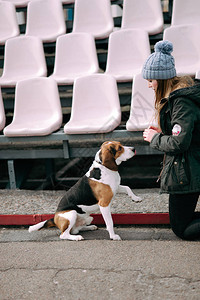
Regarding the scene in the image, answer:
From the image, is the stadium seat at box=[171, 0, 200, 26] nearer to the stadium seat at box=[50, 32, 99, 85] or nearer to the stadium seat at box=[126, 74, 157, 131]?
the stadium seat at box=[50, 32, 99, 85]

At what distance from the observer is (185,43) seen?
5430 mm

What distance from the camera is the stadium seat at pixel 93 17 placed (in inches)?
247

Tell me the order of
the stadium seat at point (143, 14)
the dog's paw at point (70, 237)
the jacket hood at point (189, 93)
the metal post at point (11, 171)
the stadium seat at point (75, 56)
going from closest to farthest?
the jacket hood at point (189, 93), the dog's paw at point (70, 237), the metal post at point (11, 171), the stadium seat at point (75, 56), the stadium seat at point (143, 14)

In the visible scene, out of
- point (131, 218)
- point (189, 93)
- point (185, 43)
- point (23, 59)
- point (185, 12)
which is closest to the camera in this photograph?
point (189, 93)

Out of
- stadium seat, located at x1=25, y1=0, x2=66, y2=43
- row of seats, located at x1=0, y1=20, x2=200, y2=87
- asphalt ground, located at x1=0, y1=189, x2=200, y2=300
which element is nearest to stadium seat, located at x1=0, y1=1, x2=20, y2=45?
stadium seat, located at x1=25, y1=0, x2=66, y2=43

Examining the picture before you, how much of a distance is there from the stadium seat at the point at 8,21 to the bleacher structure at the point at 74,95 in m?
0.05

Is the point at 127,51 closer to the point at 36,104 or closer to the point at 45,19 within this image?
the point at 36,104

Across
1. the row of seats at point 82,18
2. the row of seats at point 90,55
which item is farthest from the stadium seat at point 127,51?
the row of seats at point 82,18

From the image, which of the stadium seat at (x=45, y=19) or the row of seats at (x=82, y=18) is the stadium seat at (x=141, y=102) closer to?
the row of seats at (x=82, y=18)

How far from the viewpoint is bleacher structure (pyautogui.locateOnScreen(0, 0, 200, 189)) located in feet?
14.8

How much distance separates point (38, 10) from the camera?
665 cm

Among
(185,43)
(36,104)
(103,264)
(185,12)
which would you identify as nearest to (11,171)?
(36,104)

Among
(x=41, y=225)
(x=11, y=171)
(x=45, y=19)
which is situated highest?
(x=45, y=19)

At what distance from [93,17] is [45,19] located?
80cm
